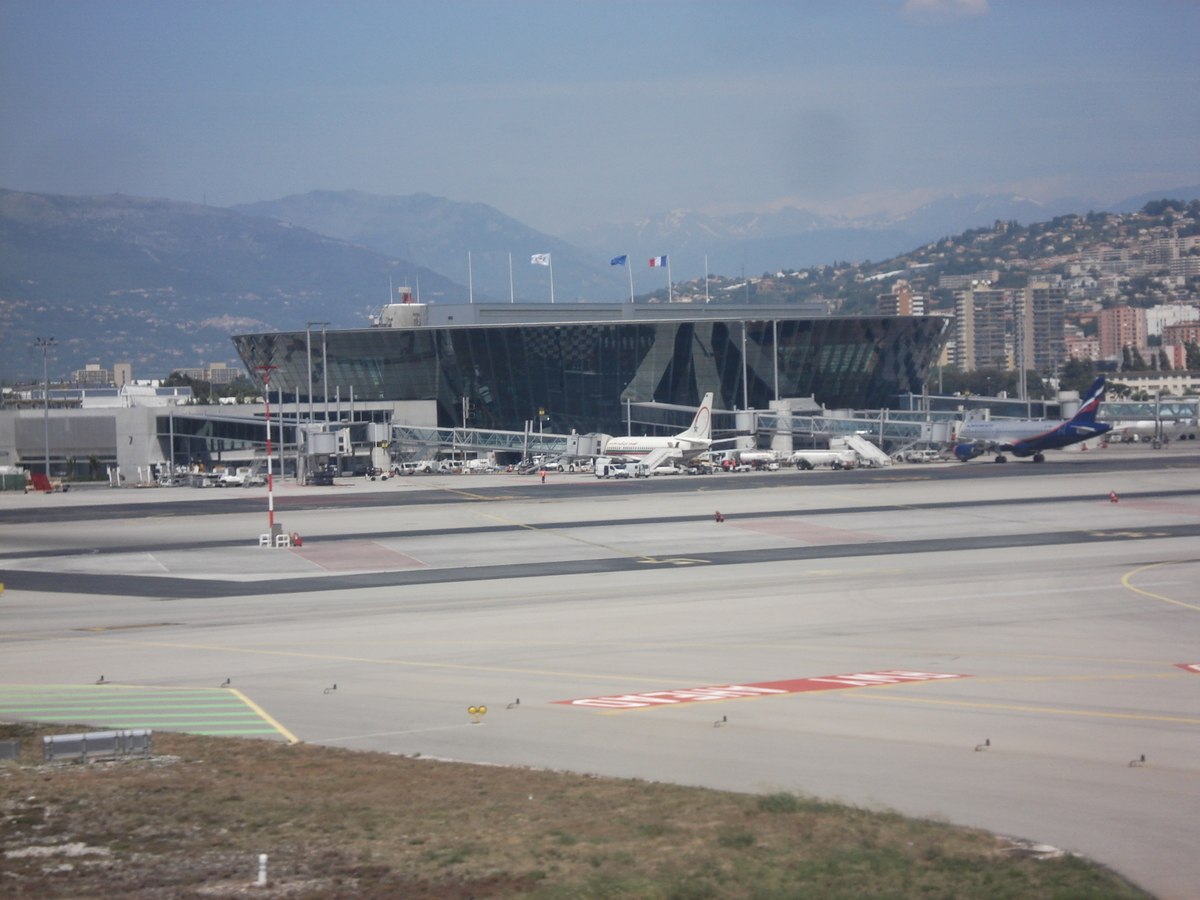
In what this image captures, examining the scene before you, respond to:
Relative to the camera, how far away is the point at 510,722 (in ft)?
67.5

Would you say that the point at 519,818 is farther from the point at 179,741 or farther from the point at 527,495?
the point at 527,495

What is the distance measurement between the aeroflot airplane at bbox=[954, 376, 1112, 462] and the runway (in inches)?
1281

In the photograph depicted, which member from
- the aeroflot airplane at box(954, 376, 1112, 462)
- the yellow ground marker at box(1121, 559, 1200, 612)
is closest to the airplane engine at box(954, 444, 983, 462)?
the aeroflot airplane at box(954, 376, 1112, 462)

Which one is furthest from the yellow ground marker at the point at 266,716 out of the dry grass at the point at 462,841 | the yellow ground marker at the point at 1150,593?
the yellow ground marker at the point at 1150,593

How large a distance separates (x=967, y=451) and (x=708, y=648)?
258 ft

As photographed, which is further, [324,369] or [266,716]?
[324,369]

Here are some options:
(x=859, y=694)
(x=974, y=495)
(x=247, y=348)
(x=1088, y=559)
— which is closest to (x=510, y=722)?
(x=859, y=694)

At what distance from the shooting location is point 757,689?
2306 cm

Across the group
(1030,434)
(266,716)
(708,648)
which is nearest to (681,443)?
(1030,434)

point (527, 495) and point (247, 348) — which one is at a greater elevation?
point (247, 348)

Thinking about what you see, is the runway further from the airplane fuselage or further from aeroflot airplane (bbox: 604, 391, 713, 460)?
aeroflot airplane (bbox: 604, 391, 713, 460)

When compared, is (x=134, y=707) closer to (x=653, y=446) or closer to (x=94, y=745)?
(x=94, y=745)

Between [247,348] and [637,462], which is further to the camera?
[247,348]

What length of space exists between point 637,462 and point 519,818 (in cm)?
8508
